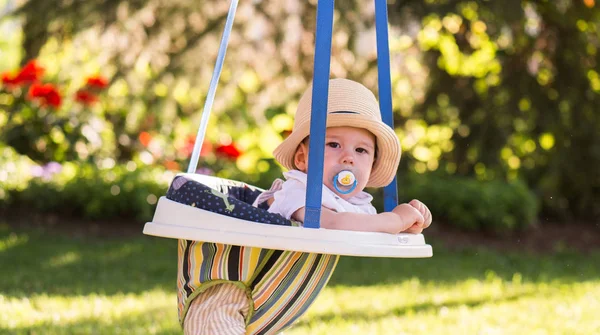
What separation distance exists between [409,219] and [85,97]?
15.9 ft

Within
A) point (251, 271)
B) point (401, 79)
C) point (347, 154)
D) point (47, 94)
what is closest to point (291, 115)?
point (401, 79)

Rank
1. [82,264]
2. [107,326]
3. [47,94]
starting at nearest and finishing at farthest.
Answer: [107,326]
[82,264]
[47,94]

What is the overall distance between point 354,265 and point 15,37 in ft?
32.2

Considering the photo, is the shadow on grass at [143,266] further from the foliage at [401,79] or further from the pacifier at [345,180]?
the pacifier at [345,180]

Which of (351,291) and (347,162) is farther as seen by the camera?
(351,291)

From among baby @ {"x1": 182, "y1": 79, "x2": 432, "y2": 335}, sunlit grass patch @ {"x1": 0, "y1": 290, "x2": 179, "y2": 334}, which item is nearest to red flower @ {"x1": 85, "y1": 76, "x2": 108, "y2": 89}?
sunlit grass patch @ {"x1": 0, "y1": 290, "x2": 179, "y2": 334}

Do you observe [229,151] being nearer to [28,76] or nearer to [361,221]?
[28,76]

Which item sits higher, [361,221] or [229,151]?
[229,151]

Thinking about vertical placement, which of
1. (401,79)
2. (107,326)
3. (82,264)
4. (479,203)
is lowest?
(107,326)

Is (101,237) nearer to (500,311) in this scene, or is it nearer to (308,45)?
(308,45)

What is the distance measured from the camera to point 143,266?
5000 millimetres

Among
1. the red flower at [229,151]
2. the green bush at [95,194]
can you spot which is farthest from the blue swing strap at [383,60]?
the red flower at [229,151]

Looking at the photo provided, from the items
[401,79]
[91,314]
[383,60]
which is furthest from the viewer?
[401,79]

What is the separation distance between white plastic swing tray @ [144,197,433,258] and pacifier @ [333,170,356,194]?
21cm
